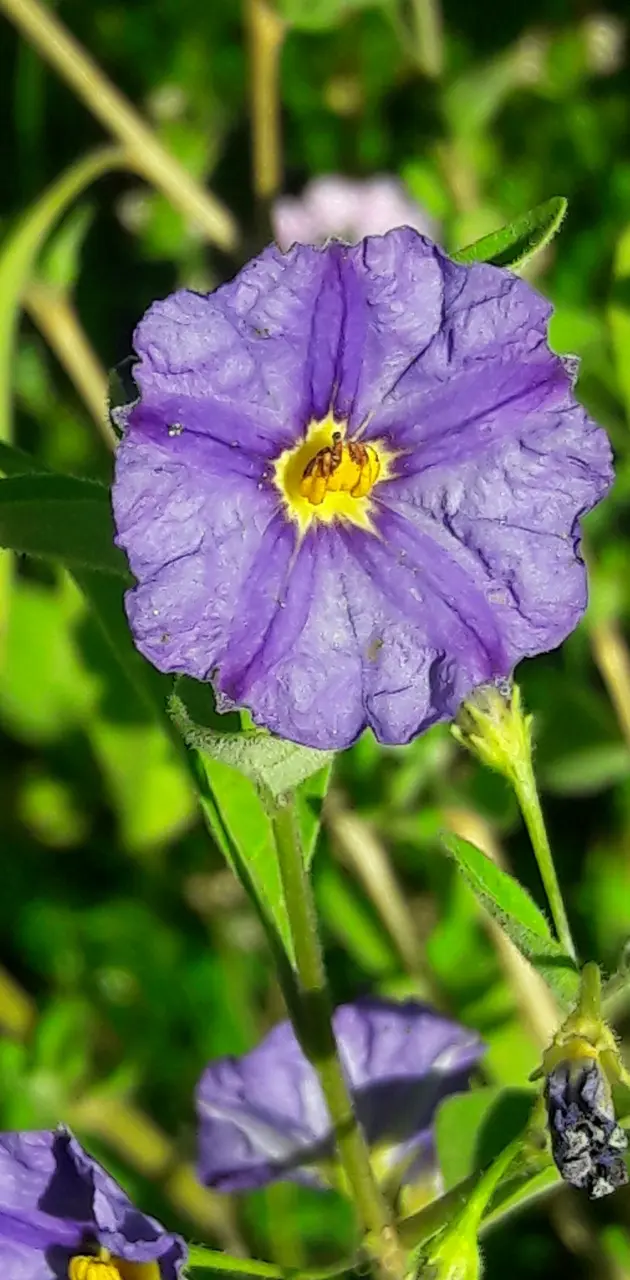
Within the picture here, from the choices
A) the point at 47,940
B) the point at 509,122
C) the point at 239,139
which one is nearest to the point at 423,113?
the point at 509,122

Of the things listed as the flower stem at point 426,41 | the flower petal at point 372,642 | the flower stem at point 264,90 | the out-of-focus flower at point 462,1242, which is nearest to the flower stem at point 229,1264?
the out-of-focus flower at point 462,1242

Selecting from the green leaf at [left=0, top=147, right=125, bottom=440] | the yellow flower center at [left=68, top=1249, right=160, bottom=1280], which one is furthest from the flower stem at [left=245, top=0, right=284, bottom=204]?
the yellow flower center at [left=68, top=1249, right=160, bottom=1280]

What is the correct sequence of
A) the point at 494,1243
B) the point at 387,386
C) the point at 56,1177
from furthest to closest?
the point at 494,1243
the point at 56,1177
the point at 387,386

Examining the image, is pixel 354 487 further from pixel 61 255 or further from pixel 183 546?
pixel 61 255

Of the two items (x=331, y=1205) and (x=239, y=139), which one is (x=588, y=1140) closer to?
(x=331, y=1205)

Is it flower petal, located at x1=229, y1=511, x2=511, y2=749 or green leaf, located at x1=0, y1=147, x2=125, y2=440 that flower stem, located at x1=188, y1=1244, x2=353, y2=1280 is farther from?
green leaf, located at x1=0, y1=147, x2=125, y2=440

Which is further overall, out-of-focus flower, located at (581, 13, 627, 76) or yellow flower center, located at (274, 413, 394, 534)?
out-of-focus flower, located at (581, 13, 627, 76)

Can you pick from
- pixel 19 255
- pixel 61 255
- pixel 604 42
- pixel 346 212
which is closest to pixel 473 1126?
pixel 19 255
